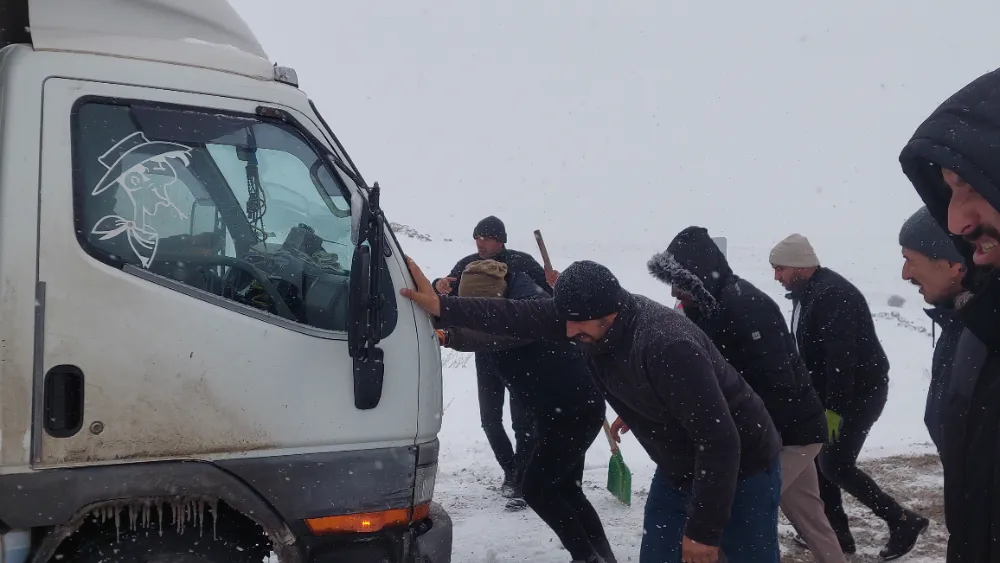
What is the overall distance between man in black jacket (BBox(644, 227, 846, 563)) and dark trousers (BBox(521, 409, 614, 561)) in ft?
3.02

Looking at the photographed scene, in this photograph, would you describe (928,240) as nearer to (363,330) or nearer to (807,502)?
(807,502)

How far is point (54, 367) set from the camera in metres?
2.23

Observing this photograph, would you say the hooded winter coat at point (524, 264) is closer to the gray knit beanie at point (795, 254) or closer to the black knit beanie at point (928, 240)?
the gray knit beanie at point (795, 254)

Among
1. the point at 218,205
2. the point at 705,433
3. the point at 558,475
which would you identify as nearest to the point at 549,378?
the point at 558,475

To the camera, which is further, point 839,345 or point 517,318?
point 839,345

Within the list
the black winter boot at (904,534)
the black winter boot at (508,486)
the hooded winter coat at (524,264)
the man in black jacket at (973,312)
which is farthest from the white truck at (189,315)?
the black winter boot at (904,534)

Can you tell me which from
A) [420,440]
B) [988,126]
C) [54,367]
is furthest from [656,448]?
[54,367]

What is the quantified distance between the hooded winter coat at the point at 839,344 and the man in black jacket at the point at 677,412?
1325mm

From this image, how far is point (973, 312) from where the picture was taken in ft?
5.06

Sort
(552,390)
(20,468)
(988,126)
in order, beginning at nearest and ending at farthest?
(988,126)
(20,468)
(552,390)

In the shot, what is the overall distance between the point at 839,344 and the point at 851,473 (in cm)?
86

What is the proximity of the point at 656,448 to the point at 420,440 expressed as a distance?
0.99 m

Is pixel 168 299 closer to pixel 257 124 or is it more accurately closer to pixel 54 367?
pixel 54 367

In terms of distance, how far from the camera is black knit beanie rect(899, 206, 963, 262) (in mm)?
2775
